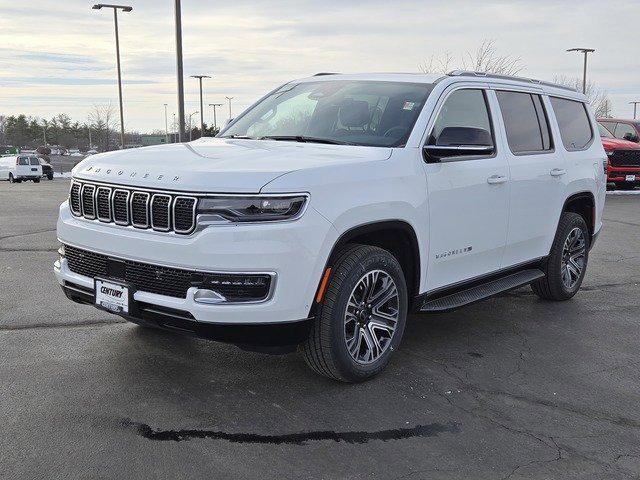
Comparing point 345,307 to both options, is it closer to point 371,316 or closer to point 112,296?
point 371,316

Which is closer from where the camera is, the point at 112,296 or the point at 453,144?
the point at 112,296

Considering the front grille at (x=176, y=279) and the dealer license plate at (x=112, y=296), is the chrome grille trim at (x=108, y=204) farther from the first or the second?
the dealer license plate at (x=112, y=296)

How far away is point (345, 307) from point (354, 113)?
1657 millimetres

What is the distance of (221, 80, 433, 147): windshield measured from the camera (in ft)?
15.9

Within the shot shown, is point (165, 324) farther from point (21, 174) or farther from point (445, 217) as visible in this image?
point (21, 174)

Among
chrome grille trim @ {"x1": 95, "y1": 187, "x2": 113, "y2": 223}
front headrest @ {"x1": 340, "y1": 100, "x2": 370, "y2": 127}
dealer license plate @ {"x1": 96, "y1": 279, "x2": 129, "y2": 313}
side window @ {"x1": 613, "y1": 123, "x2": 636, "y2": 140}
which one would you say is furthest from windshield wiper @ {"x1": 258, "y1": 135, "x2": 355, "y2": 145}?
side window @ {"x1": 613, "y1": 123, "x2": 636, "y2": 140}

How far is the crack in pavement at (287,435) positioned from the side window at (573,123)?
3742 mm

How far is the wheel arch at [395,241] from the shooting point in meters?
4.11

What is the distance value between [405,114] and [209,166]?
5.32 feet

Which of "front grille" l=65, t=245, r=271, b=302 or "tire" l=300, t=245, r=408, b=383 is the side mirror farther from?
"front grille" l=65, t=245, r=271, b=302

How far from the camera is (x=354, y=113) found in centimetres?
511

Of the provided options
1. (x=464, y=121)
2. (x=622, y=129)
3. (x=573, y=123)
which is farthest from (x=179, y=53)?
(x=622, y=129)

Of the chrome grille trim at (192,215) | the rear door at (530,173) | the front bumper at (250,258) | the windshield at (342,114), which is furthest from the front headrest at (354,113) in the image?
the chrome grille trim at (192,215)

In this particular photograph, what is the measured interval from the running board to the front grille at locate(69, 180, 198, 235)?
1.92 metres
